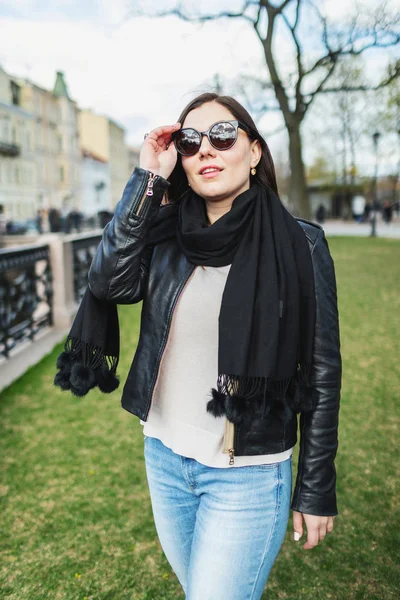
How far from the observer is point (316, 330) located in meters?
1.59

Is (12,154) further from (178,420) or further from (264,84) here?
(178,420)

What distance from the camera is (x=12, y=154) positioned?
153 ft

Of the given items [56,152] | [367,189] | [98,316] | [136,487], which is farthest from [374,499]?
[56,152]

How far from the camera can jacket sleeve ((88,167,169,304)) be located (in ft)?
5.17

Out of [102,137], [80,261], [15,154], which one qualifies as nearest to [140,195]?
[80,261]

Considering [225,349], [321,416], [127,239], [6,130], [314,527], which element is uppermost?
[6,130]

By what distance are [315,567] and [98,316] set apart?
2.06m

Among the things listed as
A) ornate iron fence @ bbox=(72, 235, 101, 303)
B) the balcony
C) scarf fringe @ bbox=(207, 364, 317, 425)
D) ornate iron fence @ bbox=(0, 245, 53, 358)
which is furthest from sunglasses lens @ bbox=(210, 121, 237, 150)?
the balcony

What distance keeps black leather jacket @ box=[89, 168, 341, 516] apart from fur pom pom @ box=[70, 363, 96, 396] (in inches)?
10.1

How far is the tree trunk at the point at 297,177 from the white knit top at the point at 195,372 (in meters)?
19.3

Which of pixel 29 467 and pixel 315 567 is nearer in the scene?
pixel 315 567

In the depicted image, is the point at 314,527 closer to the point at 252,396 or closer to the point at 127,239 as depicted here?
the point at 252,396

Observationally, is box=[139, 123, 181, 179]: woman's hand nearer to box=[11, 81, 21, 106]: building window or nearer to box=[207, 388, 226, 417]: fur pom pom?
box=[207, 388, 226, 417]: fur pom pom

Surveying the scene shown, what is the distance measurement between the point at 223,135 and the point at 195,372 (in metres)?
0.81
